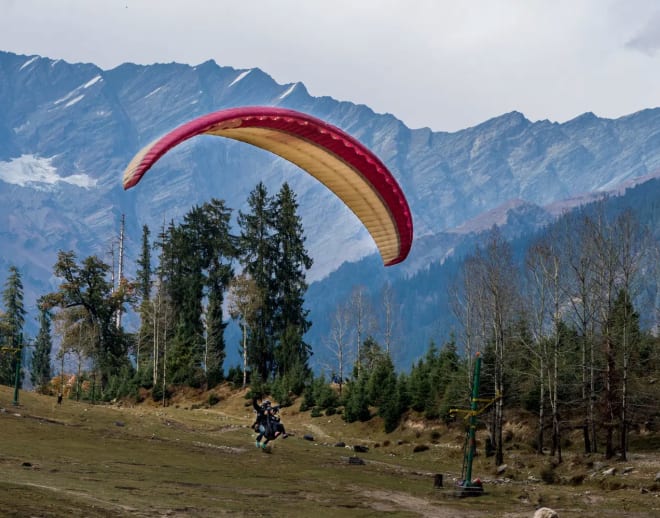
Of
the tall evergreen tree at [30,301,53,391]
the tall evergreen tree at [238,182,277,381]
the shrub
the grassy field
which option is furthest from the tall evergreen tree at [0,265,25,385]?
the shrub

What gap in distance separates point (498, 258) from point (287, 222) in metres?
37.9

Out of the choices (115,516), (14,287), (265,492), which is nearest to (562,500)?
(265,492)

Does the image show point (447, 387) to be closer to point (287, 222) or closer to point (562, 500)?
point (562, 500)

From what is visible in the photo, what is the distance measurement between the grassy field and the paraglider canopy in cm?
686

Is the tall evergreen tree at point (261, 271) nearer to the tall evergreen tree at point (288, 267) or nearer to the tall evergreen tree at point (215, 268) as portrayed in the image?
the tall evergreen tree at point (288, 267)

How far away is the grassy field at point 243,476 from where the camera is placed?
19.8 meters

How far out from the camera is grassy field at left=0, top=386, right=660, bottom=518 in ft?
64.8

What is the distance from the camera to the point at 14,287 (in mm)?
97625

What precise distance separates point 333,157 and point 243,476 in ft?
29.9

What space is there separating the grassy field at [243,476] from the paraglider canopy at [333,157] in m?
6.86

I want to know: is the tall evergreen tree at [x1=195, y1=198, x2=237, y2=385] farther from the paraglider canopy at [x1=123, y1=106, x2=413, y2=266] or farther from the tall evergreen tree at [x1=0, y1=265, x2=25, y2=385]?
the paraglider canopy at [x1=123, y1=106, x2=413, y2=266]

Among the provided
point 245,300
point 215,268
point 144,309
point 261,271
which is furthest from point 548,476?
point 215,268

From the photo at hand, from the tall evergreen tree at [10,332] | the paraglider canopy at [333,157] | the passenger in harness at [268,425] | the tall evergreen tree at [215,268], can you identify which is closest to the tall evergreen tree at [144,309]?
the tall evergreen tree at [215,268]

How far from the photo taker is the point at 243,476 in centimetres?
2559
